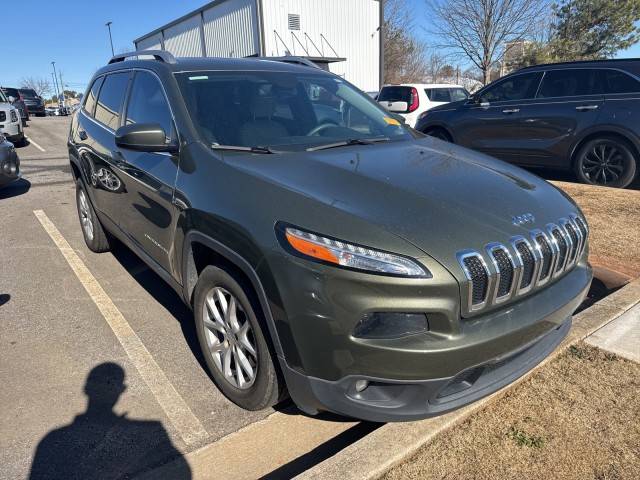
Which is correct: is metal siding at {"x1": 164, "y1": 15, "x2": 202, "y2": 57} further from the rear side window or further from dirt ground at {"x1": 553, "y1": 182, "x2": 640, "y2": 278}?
dirt ground at {"x1": 553, "y1": 182, "x2": 640, "y2": 278}

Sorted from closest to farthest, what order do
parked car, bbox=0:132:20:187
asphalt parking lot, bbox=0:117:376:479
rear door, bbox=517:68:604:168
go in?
1. asphalt parking lot, bbox=0:117:376:479
2. rear door, bbox=517:68:604:168
3. parked car, bbox=0:132:20:187

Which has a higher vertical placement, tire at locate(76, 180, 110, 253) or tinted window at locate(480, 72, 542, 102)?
tinted window at locate(480, 72, 542, 102)

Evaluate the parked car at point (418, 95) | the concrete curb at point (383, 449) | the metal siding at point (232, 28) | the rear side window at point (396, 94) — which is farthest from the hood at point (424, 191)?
the metal siding at point (232, 28)

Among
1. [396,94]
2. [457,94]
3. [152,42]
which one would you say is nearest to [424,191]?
[396,94]

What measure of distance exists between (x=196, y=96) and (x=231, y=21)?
23459 millimetres

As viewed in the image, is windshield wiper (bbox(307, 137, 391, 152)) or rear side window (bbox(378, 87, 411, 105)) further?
rear side window (bbox(378, 87, 411, 105))

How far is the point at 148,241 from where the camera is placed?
3.25m

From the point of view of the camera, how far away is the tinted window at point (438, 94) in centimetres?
1259

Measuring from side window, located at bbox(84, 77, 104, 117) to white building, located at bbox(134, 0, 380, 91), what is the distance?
19.0 meters

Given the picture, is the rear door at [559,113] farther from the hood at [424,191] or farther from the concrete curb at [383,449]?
the concrete curb at [383,449]

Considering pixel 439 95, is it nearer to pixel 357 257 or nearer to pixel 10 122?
pixel 10 122

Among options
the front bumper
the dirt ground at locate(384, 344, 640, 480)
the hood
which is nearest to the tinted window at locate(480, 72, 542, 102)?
the hood

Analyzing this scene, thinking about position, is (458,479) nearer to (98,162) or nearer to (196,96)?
(196,96)

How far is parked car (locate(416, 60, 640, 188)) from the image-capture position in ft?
21.3
